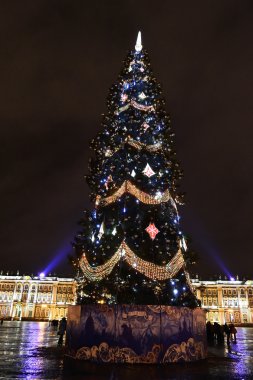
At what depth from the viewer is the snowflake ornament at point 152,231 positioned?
1436cm

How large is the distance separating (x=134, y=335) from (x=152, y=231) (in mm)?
4024

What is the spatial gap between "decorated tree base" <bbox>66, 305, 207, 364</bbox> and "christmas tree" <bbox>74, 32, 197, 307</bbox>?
1.07m

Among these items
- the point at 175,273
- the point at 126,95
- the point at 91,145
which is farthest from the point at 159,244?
the point at 126,95

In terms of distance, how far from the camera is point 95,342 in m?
12.9

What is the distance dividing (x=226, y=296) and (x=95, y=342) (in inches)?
4416

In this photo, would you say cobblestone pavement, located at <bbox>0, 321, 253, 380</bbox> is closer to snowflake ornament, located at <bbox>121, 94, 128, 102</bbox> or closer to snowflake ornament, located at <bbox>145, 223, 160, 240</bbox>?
snowflake ornament, located at <bbox>145, 223, 160, 240</bbox>

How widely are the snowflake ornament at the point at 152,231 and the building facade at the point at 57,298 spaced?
334 feet

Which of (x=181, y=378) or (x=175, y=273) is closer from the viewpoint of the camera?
(x=181, y=378)

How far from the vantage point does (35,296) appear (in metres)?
120

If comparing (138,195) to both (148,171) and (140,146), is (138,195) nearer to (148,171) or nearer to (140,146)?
(148,171)

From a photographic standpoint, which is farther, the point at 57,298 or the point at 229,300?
the point at 57,298

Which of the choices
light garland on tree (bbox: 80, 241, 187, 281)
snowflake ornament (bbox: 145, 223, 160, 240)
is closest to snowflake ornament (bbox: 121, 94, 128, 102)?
snowflake ornament (bbox: 145, 223, 160, 240)

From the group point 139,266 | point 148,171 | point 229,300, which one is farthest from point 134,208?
point 229,300

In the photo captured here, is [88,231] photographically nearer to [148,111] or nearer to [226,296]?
[148,111]
